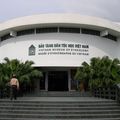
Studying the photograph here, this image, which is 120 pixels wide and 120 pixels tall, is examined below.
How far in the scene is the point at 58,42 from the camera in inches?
1161

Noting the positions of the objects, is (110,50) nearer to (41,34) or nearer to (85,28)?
(85,28)

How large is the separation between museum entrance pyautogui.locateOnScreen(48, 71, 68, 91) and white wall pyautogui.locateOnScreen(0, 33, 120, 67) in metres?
2.51

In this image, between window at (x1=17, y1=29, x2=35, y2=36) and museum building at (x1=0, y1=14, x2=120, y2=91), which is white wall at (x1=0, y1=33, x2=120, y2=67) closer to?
museum building at (x1=0, y1=14, x2=120, y2=91)

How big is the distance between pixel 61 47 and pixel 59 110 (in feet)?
48.9

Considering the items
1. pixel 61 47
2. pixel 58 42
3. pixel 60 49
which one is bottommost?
pixel 60 49

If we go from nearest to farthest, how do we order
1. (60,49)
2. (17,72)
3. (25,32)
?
1. (17,72)
2. (60,49)
3. (25,32)

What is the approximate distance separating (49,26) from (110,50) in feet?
21.0

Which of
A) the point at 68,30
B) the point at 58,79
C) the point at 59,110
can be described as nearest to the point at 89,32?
the point at 68,30

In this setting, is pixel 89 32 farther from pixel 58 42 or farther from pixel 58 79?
pixel 58 79

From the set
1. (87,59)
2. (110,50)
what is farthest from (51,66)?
(110,50)

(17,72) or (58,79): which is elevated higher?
(17,72)

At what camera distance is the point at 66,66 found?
29.8 metres

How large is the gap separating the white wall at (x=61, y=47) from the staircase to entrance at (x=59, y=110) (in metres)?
13.3

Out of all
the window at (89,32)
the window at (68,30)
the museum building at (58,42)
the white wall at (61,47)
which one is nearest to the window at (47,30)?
the museum building at (58,42)
